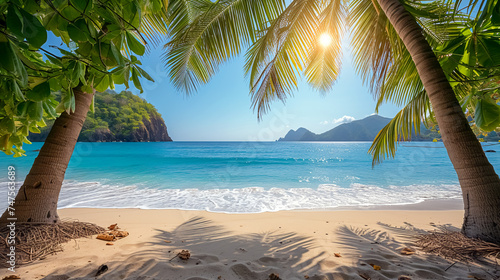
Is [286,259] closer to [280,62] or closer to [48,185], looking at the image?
[48,185]

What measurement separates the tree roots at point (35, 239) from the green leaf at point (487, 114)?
3.95 meters

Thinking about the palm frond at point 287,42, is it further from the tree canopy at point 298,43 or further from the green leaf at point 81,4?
the green leaf at point 81,4

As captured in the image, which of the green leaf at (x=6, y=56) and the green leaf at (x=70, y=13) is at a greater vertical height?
the green leaf at (x=70, y=13)

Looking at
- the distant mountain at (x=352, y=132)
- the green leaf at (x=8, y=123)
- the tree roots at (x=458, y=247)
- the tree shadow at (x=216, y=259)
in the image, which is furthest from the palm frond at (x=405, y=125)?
the distant mountain at (x=352, y=132)

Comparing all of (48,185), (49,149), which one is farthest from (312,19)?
(48,185)

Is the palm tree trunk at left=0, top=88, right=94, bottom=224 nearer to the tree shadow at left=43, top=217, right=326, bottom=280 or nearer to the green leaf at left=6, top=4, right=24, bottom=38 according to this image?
the tree shadow at left=43, top=217, right=326, bottom=280

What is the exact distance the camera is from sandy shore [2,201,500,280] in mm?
1591

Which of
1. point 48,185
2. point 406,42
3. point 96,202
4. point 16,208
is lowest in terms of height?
point 96,202

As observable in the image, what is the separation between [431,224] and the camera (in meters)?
3.22

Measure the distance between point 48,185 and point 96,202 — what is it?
12.3 feet

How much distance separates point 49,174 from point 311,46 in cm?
478

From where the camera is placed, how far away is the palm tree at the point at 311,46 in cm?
209

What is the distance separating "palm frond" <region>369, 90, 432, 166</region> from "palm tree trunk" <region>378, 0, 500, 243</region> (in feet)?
5.13

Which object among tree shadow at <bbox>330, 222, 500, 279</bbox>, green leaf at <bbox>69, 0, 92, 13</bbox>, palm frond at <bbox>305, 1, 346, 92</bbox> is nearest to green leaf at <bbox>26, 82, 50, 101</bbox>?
green leaf at <bbox>69, 0, 92, 13</bbox>
